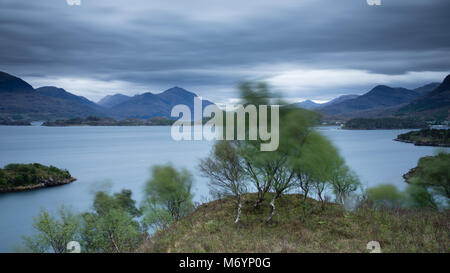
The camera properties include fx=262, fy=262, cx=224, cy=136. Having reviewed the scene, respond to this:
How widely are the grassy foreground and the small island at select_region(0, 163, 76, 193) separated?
4689 cm

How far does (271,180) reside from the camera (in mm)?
10898

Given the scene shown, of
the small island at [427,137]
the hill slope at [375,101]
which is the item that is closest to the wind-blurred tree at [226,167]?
the small island at [427,137]

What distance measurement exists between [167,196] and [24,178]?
1486 inches

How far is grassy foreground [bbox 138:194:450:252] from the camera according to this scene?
765cm

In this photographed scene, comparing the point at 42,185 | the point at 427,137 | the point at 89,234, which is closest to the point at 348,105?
the point at 427,137

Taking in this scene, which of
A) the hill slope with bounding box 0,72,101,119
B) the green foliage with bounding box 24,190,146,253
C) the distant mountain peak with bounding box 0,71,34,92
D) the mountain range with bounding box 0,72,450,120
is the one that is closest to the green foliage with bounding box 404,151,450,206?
the green foliage with bounding box 24,190,146,253

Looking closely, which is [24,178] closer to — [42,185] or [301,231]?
[42,185]

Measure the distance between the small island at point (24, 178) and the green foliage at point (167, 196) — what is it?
3297cm

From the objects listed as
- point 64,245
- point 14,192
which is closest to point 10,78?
→ point 14,192

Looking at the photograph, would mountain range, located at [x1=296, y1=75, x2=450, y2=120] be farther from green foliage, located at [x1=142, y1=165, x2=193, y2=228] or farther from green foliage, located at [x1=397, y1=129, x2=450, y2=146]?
green foliage, located at [x1=142, y1=165, x2=193, y2=228]

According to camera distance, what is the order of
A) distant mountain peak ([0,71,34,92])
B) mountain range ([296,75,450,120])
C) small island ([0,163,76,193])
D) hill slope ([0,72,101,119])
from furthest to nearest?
1. mountain range ([296,75,450,120])
2. distant mountain peak ([0,71,34,92])
3. hill slope ([0,72,101,119])
4. small island ([0,163,76,193])

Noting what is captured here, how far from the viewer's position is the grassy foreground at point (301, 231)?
25.1 feet

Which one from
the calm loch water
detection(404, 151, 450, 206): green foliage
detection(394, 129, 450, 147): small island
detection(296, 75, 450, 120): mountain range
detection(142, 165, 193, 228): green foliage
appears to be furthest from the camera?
detection(296, 75, 450, 120): mountain range
